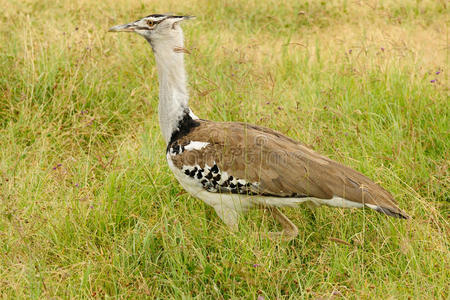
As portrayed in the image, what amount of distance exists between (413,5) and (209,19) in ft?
7.73

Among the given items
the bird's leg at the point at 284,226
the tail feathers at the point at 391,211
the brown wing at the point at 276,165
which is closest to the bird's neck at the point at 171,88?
the brown wing at the point at 276,165

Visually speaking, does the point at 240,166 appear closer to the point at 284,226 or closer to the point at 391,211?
the point at 284,226

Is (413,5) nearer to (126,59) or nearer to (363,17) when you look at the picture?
(363,17)

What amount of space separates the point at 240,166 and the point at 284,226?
424 millimetres

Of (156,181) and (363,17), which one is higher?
(363,17)

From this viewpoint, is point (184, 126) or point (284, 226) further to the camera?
point (184, 126)

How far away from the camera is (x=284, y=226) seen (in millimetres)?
3045

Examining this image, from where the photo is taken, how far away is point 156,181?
3328mm

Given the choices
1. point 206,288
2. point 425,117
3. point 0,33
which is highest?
point 0,33

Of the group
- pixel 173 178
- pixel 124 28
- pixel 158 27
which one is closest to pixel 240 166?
pixel 173 178

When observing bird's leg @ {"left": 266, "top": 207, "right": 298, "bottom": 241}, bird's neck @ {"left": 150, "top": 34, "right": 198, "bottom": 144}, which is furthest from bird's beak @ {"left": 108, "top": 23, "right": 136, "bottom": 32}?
bird's leg @ {"left": 266, "top": 207, "right": 298, "bottom": 241}

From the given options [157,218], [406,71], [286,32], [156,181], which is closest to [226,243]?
[157,218]

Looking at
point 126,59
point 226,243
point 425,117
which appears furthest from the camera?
point 126,59

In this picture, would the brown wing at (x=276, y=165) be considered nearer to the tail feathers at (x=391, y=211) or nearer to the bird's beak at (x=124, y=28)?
the tail feathers at (x=391, y=211)
